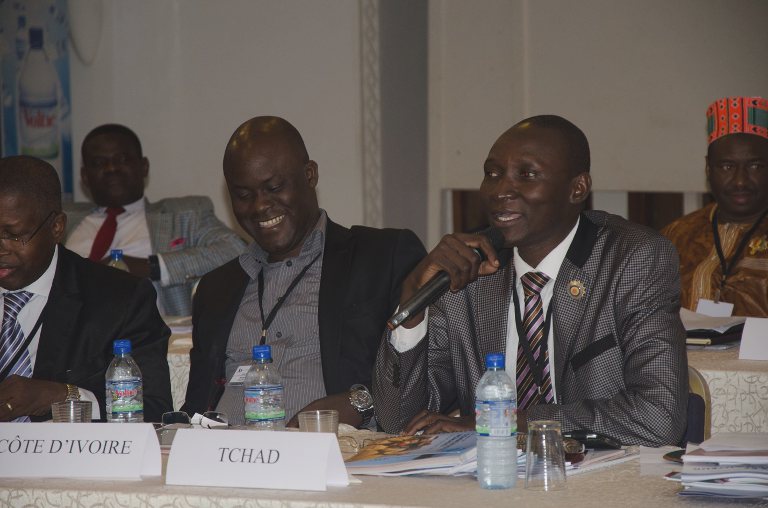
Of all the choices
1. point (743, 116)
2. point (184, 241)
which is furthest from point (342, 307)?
point (184, 241)

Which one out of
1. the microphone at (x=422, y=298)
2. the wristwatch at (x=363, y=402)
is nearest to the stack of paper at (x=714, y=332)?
the wristwatch at (x=363, y=402)

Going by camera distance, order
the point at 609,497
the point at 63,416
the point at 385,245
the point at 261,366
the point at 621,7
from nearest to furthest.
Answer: the point at 609,497, the point at 63,416, the point at 261,366, the point at 385,245, the point at 621,7

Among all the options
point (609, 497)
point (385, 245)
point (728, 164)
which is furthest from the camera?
point (728, 164)

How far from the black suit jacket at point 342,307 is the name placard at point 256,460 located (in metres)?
1.28

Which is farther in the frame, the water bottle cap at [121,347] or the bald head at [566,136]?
the bald head at [566,136]

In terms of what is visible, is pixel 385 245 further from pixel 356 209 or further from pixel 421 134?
pixel 421 134

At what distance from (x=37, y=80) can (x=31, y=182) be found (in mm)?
4053

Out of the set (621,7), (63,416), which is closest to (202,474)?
(63,416)

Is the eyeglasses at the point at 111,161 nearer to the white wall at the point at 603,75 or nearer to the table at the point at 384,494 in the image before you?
the white wall at the point at 603,75

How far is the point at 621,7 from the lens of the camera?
6.04 meters

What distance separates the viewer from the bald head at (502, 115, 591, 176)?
2.87 metres

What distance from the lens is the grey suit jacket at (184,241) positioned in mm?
5551

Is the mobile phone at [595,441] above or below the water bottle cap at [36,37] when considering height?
below

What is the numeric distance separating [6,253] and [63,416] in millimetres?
766
